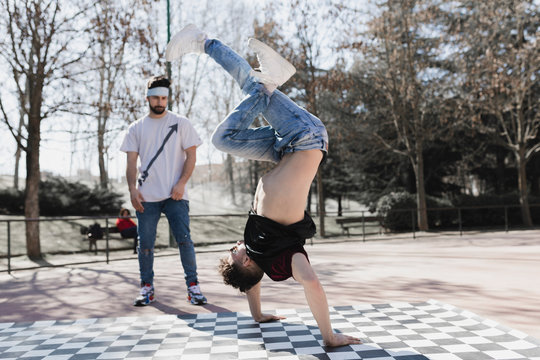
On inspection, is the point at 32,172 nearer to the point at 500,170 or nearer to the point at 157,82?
the point at 157,82

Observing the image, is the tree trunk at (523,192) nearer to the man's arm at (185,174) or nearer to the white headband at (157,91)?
the man's arm at (185,174)

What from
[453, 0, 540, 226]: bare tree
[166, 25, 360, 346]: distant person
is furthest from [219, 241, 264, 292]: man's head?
[453, 0, 540, 226]: bare tree

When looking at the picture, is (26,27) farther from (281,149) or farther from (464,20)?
(464,20)

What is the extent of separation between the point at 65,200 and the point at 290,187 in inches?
580

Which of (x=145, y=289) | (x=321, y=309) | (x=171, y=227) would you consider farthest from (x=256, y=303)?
(x=145, y=289)

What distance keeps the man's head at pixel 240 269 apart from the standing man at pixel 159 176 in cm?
113

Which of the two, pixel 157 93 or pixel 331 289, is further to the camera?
pixel 331 289

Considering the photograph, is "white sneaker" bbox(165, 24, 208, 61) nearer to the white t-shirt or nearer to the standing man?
the standing man

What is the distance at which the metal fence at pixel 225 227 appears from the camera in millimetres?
11766

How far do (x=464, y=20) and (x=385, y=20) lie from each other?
5.39 m

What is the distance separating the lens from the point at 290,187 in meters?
2.60

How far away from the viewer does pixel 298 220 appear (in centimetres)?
268

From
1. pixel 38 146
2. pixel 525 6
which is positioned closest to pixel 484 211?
pixel 525 6

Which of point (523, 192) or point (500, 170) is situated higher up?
point (500, 170)
